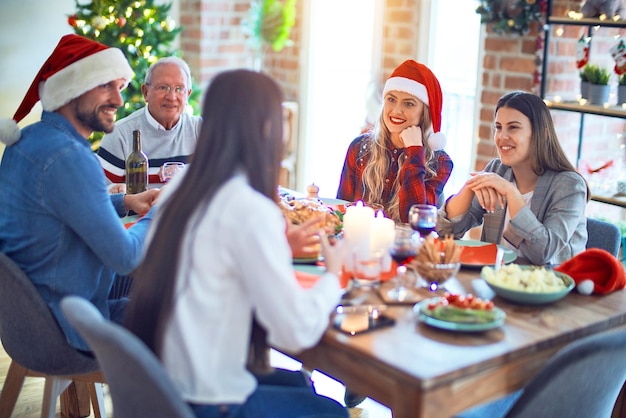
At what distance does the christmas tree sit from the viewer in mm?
4648

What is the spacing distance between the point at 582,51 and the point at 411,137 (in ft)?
3.57

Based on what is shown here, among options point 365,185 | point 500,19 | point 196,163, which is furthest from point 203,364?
point 500,19

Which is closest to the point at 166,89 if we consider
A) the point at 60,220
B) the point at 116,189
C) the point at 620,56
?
the point at 116,189

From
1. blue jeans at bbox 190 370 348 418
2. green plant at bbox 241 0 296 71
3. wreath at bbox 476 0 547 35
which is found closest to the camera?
blue jeans at bbox 190 370 348 418

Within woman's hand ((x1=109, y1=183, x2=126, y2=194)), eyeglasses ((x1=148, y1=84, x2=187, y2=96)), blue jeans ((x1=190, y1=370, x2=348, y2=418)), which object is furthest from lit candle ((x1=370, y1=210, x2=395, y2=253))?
eyeglasses ((x1=148, y1=84, x2=187, y2=96))

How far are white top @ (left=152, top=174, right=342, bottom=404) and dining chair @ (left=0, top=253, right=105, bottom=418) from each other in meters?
0.70

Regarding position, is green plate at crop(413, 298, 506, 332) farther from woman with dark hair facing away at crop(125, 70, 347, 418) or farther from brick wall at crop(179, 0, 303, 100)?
brick wall at crop(179, 0, 303, 100)

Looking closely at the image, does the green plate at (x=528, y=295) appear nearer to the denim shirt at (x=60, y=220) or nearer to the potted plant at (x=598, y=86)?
the denim shirt at (x=60, y=220)

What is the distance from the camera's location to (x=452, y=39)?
176 inches

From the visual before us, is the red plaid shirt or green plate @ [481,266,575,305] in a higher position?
the red plaid shirt

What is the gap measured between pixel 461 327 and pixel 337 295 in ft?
0.93

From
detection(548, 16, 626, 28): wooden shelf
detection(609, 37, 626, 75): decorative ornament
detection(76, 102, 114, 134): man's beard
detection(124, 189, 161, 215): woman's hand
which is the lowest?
detection(124, 189, 161, 215): woman's hand

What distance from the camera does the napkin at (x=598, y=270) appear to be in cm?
211

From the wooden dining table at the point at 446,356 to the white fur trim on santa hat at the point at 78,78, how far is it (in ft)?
3.32
